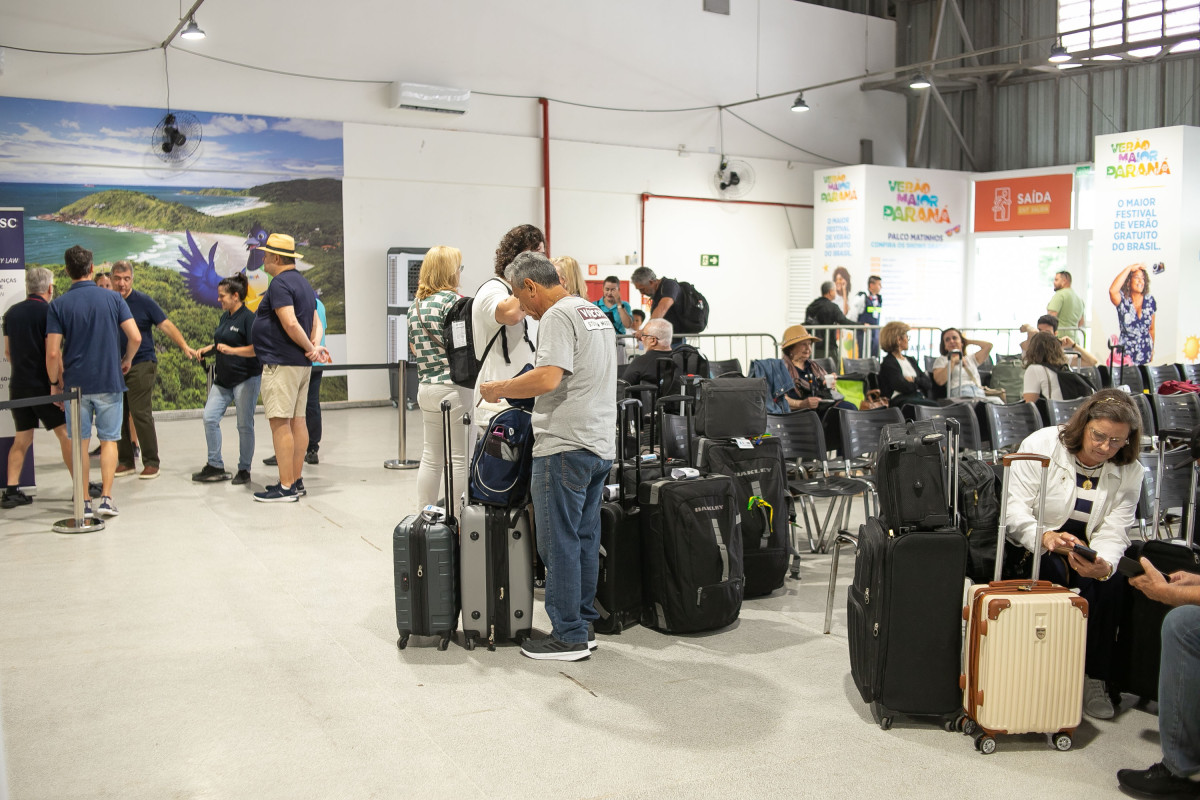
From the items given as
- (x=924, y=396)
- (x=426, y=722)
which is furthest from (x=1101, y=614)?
(x=924, y=396)

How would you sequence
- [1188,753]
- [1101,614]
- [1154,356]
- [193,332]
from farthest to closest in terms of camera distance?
[1154,356]
[193,332]
[1101,614]
[1188,753]

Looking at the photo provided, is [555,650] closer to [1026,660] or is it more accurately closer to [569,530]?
[569,530]

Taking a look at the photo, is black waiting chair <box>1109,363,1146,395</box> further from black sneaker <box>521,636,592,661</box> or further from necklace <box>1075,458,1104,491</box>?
black sneaker <box>521,636,592,661</box>

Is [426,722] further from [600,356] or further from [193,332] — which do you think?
[193,332]

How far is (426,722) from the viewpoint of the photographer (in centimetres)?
335

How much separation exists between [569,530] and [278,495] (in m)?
3.48

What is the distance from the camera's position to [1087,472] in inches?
141

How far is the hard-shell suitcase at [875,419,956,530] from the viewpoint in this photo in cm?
323

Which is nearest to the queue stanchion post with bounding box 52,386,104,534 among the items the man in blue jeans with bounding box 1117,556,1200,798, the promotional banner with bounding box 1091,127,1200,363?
the man in blue jeans with bounding box 1117,556,1200,798

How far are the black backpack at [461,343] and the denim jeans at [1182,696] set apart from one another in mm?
2792

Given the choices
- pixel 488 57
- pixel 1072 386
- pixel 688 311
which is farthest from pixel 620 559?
pixel 488 57

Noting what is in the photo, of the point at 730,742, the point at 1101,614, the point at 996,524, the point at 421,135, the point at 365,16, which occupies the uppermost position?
the point at 365,16

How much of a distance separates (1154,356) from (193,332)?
1106 centimetres

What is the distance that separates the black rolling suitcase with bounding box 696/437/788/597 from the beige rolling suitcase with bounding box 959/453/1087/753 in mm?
1551
